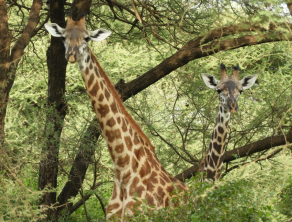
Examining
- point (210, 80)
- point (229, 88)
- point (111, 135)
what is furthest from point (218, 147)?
point (111, 135)

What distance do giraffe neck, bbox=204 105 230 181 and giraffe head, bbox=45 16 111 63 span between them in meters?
2.20

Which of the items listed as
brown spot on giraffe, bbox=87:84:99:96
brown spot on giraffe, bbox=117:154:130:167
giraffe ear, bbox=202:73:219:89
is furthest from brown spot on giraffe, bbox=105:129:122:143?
giraffe ear, bbox=202:73:219:89

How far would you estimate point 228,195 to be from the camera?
5.93 meters

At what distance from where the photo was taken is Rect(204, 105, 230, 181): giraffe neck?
334 inches

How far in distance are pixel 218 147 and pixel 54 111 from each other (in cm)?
316

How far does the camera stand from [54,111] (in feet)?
33.6

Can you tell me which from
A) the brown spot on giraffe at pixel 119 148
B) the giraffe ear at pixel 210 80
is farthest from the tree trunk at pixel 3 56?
the giraffe ear at pixel 210 80

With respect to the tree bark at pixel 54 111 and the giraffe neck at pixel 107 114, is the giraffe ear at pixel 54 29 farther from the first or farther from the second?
the tree bark at pixel 54 111

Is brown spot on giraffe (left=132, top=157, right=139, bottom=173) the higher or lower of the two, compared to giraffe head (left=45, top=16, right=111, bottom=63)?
lower

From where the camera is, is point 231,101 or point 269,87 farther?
point 269,87

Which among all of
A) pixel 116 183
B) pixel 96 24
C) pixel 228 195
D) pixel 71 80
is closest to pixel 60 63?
pixel 96 24

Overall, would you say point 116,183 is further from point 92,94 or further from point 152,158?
point 92,94

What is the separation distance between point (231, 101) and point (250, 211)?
2957 millimetres

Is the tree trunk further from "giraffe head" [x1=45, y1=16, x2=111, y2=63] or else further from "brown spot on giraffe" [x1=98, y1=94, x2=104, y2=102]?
"brown spot on giraffe" [x1=98, y1=94, x2=104, y2=102]
